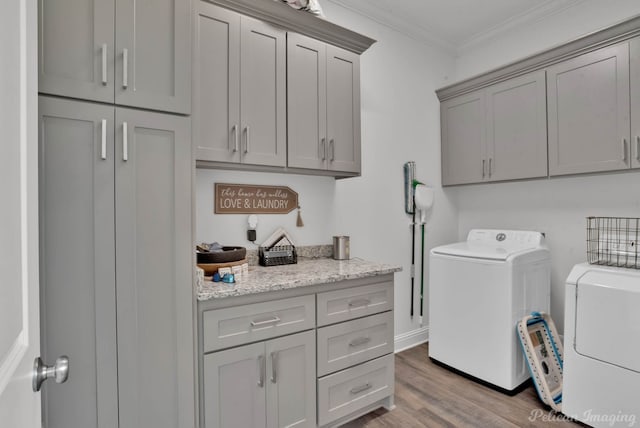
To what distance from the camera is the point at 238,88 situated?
1.82 m

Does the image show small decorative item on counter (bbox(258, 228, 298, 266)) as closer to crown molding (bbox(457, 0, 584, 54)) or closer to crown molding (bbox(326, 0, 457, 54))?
crown molding (bbox(326, 0, 457, 54))

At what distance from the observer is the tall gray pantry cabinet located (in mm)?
1144

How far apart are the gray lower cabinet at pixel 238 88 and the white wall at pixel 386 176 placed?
1.20 feet

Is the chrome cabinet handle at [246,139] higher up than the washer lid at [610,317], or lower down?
higher up

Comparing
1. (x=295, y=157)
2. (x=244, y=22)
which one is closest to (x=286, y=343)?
(x=295, y=157)

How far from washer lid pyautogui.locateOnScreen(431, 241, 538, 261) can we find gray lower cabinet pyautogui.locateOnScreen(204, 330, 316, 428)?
4.48 ft

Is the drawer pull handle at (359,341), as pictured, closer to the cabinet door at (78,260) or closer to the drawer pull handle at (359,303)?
the drawer pull handle at (359,303)

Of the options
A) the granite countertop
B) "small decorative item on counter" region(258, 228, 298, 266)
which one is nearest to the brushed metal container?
the granite countertop

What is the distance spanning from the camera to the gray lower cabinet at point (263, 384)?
1468mm

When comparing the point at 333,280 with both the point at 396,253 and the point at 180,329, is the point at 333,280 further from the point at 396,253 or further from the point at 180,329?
the point at 396,253

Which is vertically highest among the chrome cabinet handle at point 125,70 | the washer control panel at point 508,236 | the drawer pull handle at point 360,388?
the chrome cabinet handle at point 125,70

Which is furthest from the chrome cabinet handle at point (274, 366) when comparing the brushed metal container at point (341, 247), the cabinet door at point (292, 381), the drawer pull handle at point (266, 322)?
the brushed metal container at point (341, 247)

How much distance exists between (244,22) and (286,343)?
1.71 metres

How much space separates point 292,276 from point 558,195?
2.38 metres
